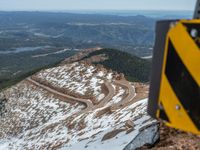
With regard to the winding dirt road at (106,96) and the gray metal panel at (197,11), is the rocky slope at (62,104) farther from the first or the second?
the gray metal panel at (197,11)

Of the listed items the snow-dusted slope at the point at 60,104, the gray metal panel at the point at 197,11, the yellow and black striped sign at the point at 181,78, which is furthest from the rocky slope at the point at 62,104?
the gray metal panel at the point at 197,11

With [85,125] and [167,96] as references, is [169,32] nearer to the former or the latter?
[167,96]

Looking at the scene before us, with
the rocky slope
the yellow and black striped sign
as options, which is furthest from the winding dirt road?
the yellow and black striped sign

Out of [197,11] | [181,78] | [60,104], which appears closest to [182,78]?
[181,78]

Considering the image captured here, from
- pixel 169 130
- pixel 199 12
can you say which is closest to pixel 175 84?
pixel 199 12

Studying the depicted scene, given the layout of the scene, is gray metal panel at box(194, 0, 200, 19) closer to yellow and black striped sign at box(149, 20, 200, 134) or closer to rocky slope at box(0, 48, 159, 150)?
yellow and black striped sign at box(149, 20, 200, 134)

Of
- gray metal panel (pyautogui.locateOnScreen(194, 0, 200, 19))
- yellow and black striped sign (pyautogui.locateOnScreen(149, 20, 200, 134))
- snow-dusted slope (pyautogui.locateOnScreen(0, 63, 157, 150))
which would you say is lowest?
snow-dusted slope (pyautogui.locateOnScreen(0, 63, 157, 150))
